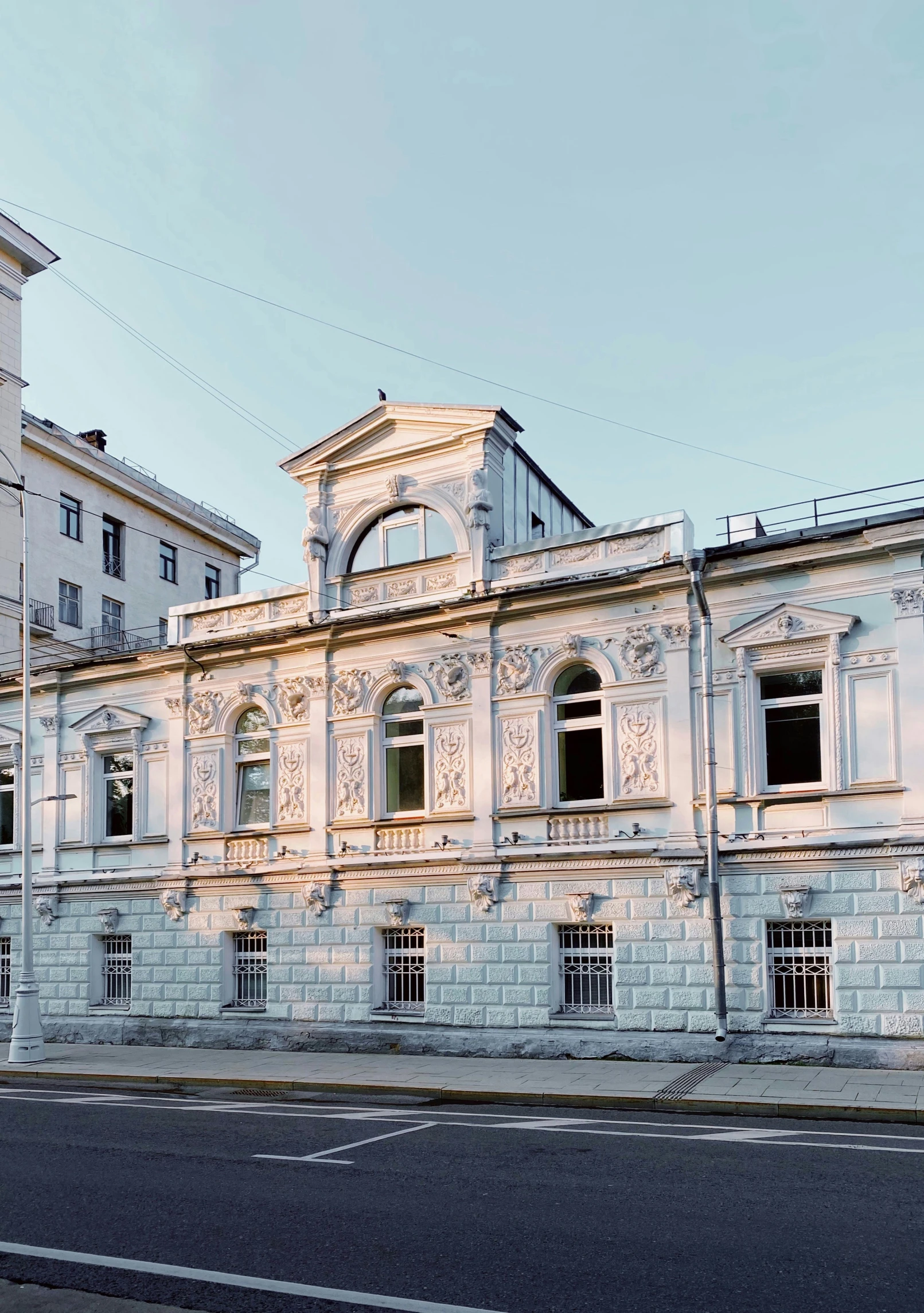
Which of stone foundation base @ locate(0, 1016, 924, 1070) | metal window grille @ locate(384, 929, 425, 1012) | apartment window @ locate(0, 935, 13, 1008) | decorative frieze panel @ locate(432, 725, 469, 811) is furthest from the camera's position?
apartment window @ locate(0, 935, 13, 1008)

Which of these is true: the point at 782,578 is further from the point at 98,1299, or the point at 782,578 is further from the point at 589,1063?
the point at 98,1299

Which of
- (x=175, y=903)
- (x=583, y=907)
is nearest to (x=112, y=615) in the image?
(x=175, y=903)

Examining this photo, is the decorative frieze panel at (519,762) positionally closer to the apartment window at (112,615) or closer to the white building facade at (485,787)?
the white building facade at (485,787)

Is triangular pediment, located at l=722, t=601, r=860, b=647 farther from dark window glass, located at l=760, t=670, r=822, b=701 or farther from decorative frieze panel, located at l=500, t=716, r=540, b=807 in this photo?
decorative frieze panel, located at l=500, t=716, r=540, b=807

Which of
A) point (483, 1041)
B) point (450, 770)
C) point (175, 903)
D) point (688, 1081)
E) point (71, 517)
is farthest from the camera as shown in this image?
point (71, 517)

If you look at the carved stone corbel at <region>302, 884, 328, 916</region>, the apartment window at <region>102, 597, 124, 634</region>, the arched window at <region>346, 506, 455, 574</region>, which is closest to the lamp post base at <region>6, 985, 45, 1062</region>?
the carved stone corbel at <region>302, 884, 328, 916</region>

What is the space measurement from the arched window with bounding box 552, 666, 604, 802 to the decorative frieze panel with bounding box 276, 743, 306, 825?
5.40 metres

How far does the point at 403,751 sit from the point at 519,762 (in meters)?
2.69

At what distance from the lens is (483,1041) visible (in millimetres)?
20375

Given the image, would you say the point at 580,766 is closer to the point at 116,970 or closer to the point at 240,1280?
the point at 116,970

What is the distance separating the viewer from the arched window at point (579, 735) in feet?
67.6

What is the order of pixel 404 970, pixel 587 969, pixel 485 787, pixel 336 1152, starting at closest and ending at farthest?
1. pixel 336 1152
2. pixel 587 969
3. pixel 485 787
4. pixel 404 970

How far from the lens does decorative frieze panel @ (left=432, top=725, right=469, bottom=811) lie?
21.6 m

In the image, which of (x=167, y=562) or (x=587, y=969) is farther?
(x=167, y=562)
